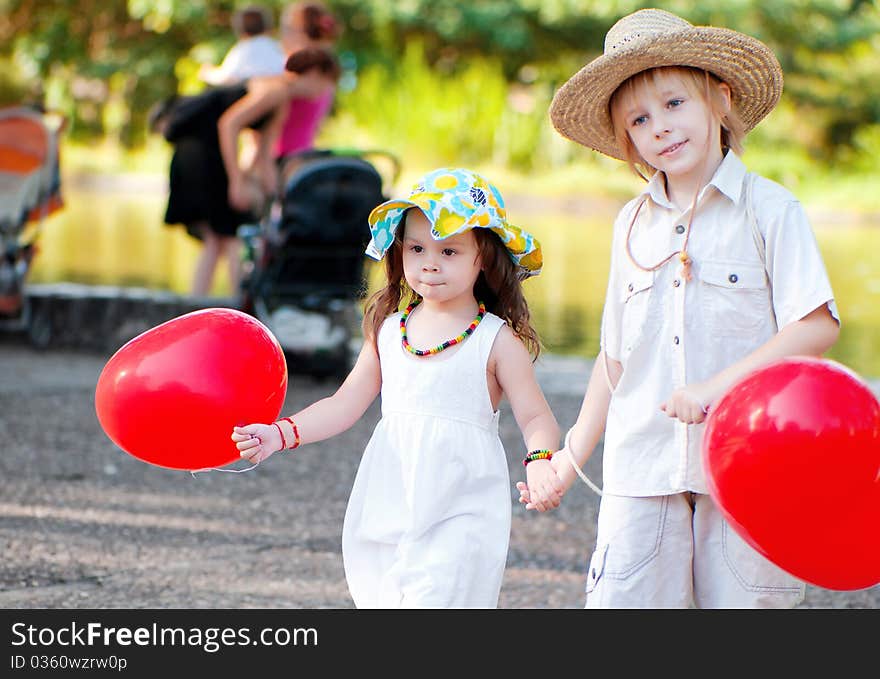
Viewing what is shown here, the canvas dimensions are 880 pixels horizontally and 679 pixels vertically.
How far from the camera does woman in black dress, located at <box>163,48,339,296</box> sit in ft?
24.9

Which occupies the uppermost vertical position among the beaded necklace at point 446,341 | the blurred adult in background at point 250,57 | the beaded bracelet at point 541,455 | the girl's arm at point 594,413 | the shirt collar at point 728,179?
the blurred adult in background at point 250,57

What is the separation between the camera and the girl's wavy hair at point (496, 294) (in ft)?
10.2

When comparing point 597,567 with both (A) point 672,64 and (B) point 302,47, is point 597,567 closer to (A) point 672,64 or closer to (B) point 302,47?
(A) point 672,64

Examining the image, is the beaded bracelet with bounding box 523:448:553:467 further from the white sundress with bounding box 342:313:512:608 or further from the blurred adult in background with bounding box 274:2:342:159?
the blurred adult in background with bounding box 274:2:342:159

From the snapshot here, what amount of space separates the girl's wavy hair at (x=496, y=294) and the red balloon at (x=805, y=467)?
651 mm

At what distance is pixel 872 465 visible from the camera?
2480 mm

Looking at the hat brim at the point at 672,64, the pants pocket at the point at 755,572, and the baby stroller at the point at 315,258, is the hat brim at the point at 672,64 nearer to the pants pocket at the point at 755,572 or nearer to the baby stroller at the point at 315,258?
the pants pocket at the point at 755,572

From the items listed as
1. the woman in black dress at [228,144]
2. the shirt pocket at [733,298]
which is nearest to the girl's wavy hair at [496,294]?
the shirt pocket at [733,298]

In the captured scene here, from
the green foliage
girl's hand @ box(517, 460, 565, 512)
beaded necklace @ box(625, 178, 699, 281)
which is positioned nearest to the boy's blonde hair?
beaded necklace @ box(625, 178, 699, 281)

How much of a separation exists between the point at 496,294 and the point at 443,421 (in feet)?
1.08

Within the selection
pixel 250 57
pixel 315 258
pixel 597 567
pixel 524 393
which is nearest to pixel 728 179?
pixel 524 393

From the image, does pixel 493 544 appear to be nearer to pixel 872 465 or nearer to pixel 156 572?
pixel 872 465
